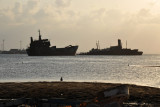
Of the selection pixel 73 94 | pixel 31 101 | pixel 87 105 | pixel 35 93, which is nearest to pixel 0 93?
pixel 35 93

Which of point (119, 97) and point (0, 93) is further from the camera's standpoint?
point (0, 93)

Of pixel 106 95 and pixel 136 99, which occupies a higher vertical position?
pixel 106 95

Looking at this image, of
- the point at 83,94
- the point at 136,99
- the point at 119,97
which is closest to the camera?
the point at 119,97

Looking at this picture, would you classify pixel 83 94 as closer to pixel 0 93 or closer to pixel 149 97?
pixel 149 97

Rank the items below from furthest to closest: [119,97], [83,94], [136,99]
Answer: [83,94] → [136,99] → [119,97]

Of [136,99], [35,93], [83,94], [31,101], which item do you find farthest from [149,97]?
[31,101]

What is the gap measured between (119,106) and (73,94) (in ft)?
56.5

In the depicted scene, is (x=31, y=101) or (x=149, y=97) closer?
(x=31, y=101)

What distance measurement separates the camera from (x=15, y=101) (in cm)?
2234

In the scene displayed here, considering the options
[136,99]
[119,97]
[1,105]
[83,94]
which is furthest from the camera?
[83,94]

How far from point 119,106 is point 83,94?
17.0 m

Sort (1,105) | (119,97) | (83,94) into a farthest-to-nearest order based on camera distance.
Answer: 1. (83,94)
2. (1,105)
3. (119,97)

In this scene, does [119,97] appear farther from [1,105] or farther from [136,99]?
[136,99]

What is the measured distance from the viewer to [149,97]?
32.5m
